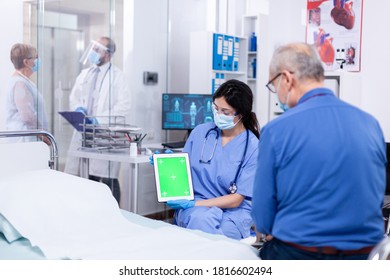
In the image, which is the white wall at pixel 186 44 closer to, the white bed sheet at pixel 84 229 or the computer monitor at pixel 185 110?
the computer monitor at pixel 185 110

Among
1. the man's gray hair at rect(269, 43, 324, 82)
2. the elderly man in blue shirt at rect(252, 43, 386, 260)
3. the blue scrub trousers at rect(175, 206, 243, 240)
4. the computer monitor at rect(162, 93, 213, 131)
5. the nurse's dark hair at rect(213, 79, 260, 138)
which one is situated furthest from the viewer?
the computer monitor at rect(162, 93, 213, 131)

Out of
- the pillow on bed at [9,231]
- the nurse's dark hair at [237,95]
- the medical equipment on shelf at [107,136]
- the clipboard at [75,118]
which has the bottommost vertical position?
the pillow on bed at [9,231]

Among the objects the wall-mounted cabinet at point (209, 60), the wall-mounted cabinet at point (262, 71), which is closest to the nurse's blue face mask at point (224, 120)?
the wall-mounted cabinet at point (209, 60)

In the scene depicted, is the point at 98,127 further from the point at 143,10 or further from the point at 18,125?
the point at 143,10

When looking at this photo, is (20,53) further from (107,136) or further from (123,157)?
(123,157)

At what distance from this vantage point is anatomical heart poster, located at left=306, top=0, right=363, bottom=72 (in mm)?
4535

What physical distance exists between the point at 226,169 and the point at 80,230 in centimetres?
82

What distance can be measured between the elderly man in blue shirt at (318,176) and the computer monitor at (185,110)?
9.11ft

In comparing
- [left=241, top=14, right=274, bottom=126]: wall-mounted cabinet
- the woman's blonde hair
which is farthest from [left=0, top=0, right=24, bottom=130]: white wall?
[left=241, top=14, right=274, bottom=126]: wall-mounted cabinet

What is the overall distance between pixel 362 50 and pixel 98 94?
88.6 inches

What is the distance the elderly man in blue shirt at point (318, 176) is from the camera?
4.76 feet

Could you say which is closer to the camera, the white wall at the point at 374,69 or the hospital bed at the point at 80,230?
the hospital bed at the point at 80,230

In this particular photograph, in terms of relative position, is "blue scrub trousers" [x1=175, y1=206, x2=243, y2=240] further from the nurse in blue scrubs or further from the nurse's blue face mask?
the nurse's blue face mask

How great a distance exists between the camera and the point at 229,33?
5.19 m
